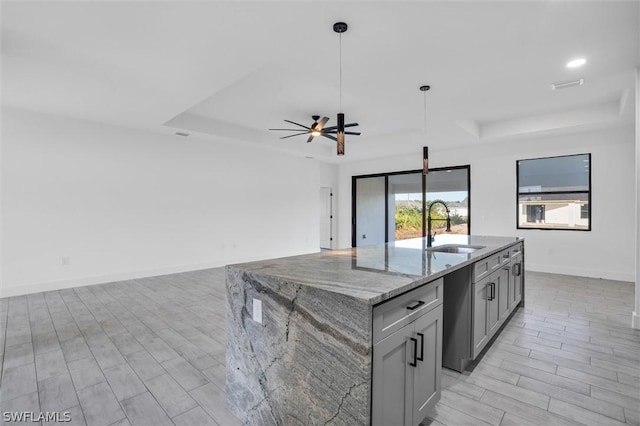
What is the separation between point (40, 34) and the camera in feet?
8.56

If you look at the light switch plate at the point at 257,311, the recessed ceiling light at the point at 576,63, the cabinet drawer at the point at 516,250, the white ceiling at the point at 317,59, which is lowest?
the light switch plate at the point at 257,311

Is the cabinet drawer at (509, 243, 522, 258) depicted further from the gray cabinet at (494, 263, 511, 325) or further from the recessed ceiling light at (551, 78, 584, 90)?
the recessed ceiling light at (551, 78, 584, 90)

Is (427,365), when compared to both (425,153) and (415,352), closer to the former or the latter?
(415,352)

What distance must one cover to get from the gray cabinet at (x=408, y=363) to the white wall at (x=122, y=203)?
5289 millimetres

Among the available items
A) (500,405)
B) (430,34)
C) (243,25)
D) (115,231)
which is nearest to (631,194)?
Answer: (430,34)

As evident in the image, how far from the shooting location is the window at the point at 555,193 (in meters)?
5.71

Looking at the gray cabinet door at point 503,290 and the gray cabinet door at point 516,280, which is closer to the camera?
the gray cabinet door at point 503,290

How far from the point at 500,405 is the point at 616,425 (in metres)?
0.59

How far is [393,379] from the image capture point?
56.4 inches

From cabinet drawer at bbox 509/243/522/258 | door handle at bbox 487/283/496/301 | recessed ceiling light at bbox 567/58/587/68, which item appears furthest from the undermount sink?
recessed ceiling light at bbox 567/58/587/68

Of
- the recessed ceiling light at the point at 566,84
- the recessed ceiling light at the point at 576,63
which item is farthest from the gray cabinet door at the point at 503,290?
the recessed ceiling light at the point at 566,84

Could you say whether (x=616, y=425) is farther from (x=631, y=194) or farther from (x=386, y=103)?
(x=631, y=194)

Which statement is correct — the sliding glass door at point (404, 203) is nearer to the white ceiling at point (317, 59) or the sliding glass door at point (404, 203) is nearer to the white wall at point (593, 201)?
the white wall at point (593, 201)

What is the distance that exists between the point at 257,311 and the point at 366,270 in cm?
65
